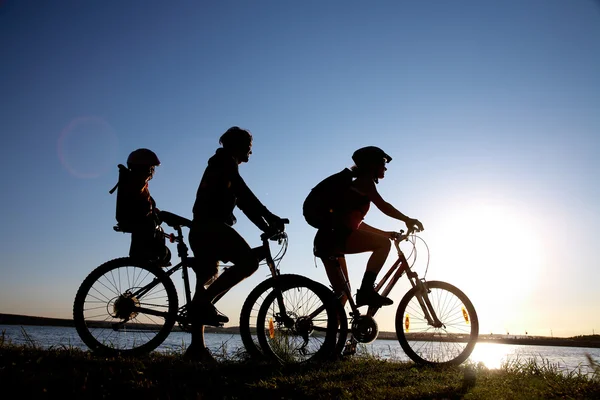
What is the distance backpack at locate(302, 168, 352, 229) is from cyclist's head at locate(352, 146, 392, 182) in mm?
423

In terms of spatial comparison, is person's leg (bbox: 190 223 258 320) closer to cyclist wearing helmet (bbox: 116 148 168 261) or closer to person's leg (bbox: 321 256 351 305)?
cyclist wearing helmet (bbox: 116 148 168 261)

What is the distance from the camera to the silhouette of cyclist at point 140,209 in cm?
512

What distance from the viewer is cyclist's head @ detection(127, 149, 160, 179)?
5262mm

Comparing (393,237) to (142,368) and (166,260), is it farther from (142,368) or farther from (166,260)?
(142,368)

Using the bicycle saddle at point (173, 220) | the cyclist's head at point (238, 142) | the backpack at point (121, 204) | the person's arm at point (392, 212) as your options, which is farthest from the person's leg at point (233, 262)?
the person's arm at point (392, 212)

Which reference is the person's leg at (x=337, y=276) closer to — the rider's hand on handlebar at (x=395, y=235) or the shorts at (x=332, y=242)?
the shorts at (x=332, y=242)

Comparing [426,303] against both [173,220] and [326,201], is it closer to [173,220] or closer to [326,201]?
[326,201]

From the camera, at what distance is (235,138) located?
17.5 ft

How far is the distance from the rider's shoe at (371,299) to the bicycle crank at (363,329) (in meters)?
0.18

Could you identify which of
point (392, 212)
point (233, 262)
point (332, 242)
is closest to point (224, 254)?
point (233, 262)

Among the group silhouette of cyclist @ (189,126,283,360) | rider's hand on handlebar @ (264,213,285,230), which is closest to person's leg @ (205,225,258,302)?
silhouette of cyclist @ (189,126,283,360)

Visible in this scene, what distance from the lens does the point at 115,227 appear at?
5.12 meters

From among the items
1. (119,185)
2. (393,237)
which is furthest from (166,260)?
(393,237)

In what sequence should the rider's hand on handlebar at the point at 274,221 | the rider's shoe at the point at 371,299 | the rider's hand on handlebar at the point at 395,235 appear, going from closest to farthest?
the rider's hand on handlebar at the point at 274,221 < the rider's shoe at the point at 371,299 < the rider's hand on handlebar at the point at 395,235
